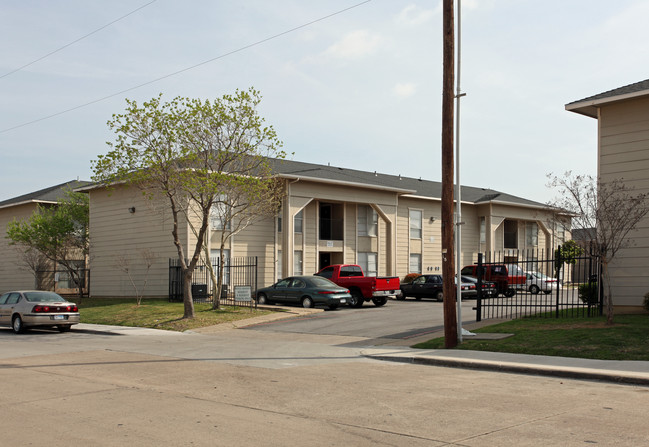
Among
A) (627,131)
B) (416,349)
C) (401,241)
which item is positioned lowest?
(416,349)

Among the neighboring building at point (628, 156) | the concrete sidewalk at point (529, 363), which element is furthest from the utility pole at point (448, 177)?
the neighboring building at point (628, 156)

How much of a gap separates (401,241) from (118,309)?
18.9 meters

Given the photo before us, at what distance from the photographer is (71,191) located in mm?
40469

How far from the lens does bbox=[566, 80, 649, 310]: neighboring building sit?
18.9m

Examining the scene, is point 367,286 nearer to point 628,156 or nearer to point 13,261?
point 628,156

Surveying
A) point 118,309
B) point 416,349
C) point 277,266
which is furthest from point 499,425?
point 277,266

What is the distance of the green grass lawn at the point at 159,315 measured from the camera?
75.3 feet

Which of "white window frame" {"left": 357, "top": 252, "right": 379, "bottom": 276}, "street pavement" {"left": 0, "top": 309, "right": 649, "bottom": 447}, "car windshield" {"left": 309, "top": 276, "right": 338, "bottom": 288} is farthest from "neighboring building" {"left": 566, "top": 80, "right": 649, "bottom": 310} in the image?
"white window frame" {"left": 357, "top": 252, "right": 379, "bottom": 276}

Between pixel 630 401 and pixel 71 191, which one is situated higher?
pixel 71 191

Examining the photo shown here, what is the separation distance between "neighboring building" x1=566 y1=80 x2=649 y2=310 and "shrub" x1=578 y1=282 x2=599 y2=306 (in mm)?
551

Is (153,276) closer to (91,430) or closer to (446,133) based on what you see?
(446,133)

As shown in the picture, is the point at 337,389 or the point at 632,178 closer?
the point at 337,389

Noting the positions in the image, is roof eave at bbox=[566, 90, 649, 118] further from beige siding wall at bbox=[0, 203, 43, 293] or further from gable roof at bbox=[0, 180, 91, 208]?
beige siding wall at bbox=[0, 203, 43, 293]

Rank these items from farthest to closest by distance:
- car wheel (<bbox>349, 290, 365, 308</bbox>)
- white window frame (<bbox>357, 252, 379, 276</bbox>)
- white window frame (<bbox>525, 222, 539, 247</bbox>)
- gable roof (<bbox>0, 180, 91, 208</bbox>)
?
1. white window frame (<bbox>525, 222, 539, 247</bbox>)
2. gable roof (<bbox>0, 180, 91, 208</bbox>)
3. white window frame (<bbox>357, 252, 379, 276</bbox>)
4. car wheel (<bbox>349, 290, 365, 308</bbox>)
